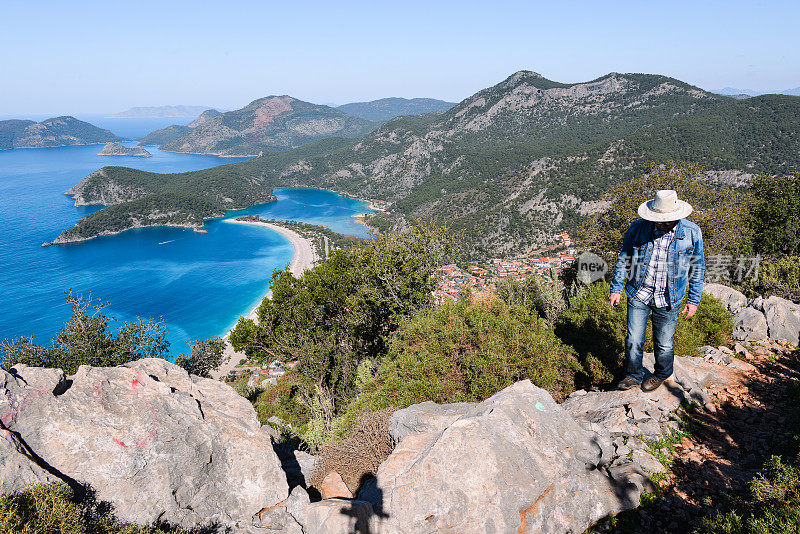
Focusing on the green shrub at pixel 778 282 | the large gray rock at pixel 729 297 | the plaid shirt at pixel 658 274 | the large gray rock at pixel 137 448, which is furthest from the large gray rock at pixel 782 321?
→ the large gray rock at pixel 137 448

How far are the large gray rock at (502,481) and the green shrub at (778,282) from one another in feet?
41.6

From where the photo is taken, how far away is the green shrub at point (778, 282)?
12.7 metres

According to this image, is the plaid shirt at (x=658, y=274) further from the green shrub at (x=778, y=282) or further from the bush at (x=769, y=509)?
the green shrub at (x=778, y=282)

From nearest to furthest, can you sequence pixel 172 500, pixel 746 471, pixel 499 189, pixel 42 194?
pixel 746 471, pixel 172 500, pixel 499 189, pixel 42 194

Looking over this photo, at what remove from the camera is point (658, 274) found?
5426 mm

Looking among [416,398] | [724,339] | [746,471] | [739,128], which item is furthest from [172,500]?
[739,128]

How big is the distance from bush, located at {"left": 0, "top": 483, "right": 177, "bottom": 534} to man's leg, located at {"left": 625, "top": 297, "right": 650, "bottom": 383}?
719 centimetres

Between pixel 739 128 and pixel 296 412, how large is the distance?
116 metres

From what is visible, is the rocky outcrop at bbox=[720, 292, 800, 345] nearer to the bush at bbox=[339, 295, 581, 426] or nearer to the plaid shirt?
the bush at bbox=[339, 295, 581, 426]

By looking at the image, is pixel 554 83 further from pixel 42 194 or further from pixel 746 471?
pixel 42 194

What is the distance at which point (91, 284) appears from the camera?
87.2 metres

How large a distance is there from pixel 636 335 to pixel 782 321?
5.90m

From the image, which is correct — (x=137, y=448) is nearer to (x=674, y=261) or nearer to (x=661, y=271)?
(x=661, y=271)

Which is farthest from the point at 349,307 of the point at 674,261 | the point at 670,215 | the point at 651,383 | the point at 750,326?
the point at 670,215
